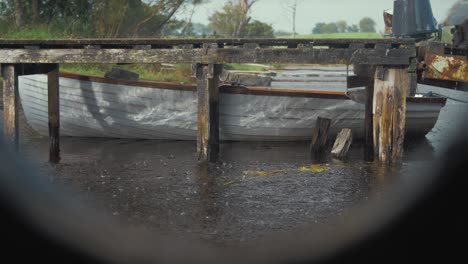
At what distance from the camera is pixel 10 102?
37.6 feet

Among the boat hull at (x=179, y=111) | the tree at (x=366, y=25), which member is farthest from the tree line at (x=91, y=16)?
the tree at (x=366, y=25)

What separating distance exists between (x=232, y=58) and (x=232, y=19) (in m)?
44.7

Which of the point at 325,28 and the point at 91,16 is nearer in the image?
the point at 91,16

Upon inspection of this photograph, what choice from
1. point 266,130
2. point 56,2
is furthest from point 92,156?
point 56,2

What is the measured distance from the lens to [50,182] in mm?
10148

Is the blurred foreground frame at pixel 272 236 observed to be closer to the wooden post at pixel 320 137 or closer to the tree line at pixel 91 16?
the wooden post at pixel 320 137

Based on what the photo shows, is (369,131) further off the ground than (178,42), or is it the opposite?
(178,42)

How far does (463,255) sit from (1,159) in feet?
29.5

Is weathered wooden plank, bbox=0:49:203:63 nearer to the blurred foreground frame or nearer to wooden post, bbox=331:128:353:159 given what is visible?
→ the blurred foreground frame

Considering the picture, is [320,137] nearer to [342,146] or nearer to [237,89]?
[342,146]

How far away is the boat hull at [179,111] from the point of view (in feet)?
46.4

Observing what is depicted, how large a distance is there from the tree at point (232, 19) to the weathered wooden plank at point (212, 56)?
38657 mm

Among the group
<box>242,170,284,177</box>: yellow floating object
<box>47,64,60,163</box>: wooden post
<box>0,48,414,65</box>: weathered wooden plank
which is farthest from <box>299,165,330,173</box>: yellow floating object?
<box>47,64,60,163</box>: wooden post

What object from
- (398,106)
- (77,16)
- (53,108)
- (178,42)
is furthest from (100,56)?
(77,16)
